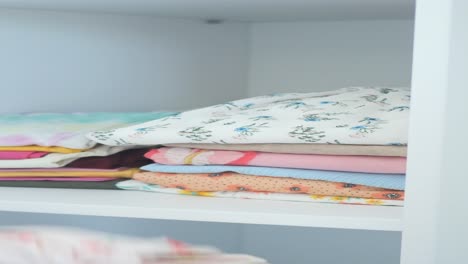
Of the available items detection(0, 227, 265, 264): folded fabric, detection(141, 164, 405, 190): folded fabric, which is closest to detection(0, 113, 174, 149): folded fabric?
detection(141, 164, 405, 190): folded fabric

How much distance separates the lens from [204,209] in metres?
0.71

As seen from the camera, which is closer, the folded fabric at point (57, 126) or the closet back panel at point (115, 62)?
the folded fabric at point (57, 126)

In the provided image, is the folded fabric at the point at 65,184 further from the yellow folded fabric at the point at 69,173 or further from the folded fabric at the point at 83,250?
the folded fabric at the point at 83,250

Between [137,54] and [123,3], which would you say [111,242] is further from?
[137,54]

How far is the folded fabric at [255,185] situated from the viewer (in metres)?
0.73

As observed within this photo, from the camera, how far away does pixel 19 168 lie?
0.81 meters

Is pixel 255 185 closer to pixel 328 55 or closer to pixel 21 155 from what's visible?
pixel 21 155

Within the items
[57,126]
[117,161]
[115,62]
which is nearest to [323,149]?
[117,161]

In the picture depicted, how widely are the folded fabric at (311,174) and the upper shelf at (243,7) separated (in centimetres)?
21

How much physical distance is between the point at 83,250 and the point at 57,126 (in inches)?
17.4

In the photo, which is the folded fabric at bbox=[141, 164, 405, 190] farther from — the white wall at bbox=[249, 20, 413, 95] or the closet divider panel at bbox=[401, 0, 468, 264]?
the white wall at bbox=[249, 20, 413, 95]

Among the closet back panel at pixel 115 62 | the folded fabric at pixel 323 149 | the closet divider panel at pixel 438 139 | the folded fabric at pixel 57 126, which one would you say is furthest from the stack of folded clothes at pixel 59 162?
the closet divider panel at pixel 438 139

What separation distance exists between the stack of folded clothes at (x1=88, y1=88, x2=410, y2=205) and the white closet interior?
2.1 inches

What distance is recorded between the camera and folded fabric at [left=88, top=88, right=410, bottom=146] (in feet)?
2.35
